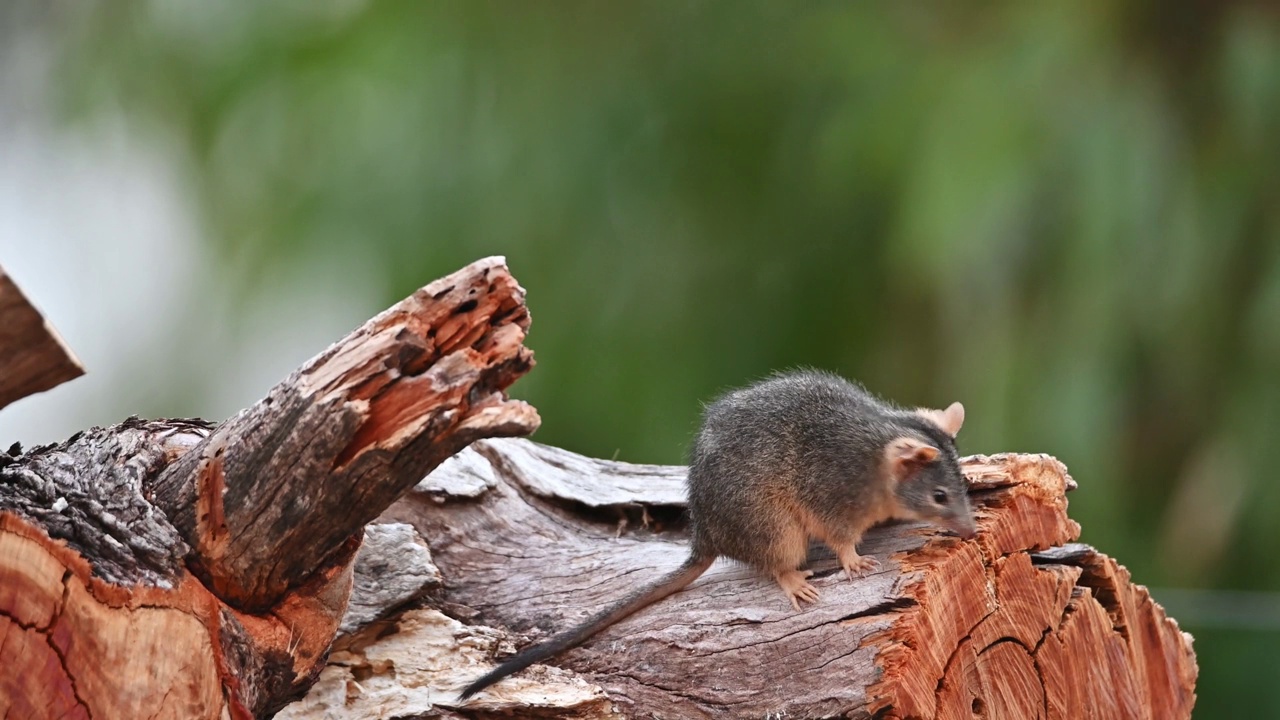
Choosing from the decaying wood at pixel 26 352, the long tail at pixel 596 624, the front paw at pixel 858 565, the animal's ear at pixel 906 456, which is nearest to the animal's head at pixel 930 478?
the animal's ear at pixel 906 456

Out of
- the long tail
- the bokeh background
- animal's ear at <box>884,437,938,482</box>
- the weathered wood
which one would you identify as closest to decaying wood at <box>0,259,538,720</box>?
the weathered wood

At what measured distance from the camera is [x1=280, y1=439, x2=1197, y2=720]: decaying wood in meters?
2.55

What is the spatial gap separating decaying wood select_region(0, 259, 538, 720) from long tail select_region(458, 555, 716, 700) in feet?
1.69

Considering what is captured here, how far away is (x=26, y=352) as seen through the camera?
1.72m

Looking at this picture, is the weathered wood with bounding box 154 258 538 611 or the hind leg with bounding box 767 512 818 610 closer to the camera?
the weathered wood with bounding box 154 258 538 611

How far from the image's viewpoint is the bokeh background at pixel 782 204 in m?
5.14

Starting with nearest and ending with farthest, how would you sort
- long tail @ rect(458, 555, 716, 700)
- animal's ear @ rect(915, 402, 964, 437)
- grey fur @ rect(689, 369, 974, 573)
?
long tail @ rect(458, 555, 716, 700) < grey fur @ rect(689, 369, 974, 573) < animal's ear @ rect(915, 402, 964, 437)

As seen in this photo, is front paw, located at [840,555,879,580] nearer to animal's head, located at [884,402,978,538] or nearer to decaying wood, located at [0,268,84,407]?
animal's head, located at [884,402,978,538]

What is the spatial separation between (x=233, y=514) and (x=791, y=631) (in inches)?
47.8

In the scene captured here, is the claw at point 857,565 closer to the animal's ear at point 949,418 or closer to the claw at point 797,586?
the claw at point 797,586

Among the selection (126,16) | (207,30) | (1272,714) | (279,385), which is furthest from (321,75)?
(1272,714)

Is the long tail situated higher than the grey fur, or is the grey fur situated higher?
the grey fur

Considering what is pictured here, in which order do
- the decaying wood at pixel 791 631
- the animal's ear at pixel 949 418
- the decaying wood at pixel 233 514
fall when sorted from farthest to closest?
1. the animal's ear at pixel 949 418
2. the decaying wood at pixel 791 631
3. the decaying wood at pixel 233 514

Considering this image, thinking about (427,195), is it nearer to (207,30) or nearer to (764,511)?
(207,30)
